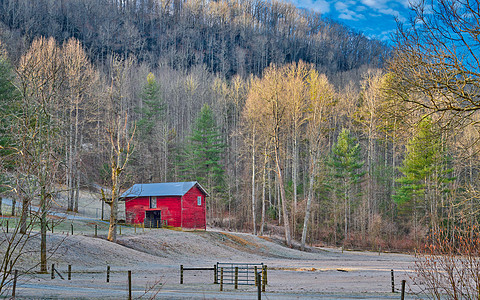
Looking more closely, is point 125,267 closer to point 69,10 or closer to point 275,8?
point 69,10

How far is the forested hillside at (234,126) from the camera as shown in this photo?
585 inches

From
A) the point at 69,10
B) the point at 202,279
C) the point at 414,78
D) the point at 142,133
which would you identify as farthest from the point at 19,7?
the point at 414,78

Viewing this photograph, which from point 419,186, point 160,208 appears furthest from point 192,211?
point 419,186

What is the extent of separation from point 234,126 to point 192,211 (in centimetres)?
2604

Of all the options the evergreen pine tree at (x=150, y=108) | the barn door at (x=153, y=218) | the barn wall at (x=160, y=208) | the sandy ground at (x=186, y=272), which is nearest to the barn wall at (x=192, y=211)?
the barn wall at (x=160, y=208)

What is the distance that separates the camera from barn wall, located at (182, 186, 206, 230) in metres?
40.4

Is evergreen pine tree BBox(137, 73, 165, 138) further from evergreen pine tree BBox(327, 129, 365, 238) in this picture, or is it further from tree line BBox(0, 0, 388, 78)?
tree line BBox(0, 0, 388, 78)

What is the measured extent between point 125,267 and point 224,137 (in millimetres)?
43906

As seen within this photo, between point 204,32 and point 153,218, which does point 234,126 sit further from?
point 204,32

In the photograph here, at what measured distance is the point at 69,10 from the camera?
10250 centimetres

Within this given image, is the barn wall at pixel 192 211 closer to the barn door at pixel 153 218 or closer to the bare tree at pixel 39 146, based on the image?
the barn door at pixel 153 218

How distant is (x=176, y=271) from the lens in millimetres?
21547

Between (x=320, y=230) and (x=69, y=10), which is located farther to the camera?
(x=69, y=10)

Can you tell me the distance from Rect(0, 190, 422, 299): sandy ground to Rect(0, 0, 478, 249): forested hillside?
12.1ft
